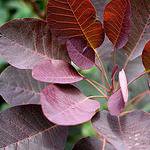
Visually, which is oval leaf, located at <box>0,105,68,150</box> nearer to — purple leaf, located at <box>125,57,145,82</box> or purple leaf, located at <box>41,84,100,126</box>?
purple leaf, located at <box>41,84,100,126</box>

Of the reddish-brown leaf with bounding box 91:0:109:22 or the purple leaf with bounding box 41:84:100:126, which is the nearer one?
the purple leaf with bounding box 41:84:100:126

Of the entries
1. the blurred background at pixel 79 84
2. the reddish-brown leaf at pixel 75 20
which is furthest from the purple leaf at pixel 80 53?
the blurred background at pixel 79 84

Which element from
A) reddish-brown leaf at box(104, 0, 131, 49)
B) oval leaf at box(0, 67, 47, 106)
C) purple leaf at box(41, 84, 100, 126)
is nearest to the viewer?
purple leaf at box(41, 84, 100, 126)

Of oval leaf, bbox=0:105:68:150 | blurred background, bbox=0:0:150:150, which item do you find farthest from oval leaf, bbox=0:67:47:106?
blurred background, bbox=0:0:150:150

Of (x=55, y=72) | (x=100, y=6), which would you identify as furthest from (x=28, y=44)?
(x=100, y=6)

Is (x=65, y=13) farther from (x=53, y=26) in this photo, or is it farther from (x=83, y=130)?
(x=83, y=130)

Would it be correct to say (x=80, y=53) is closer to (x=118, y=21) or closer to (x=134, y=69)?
(x=118, y=21)

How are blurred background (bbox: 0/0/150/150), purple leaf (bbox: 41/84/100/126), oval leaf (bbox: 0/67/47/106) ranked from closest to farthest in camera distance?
purple leaf (bbox: 41/84/100/126) → oval leaf (bbox: 0/67/47/106) → blurred background (bbox: 0/0/150/150)
